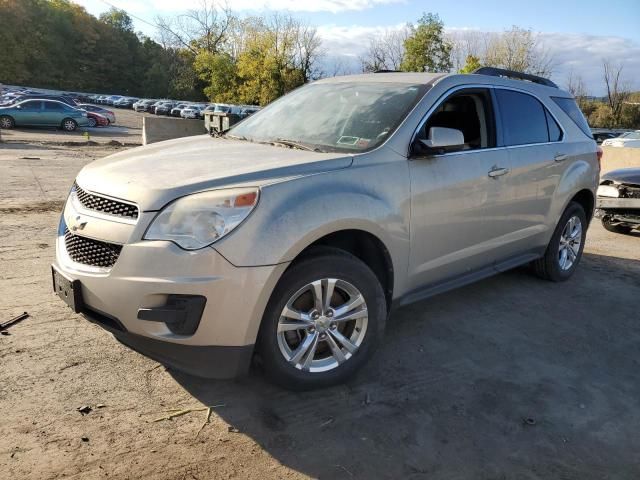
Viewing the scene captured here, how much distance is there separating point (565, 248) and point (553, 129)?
1279 millimetres

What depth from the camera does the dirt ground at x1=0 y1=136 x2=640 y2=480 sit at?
2594 millimetres

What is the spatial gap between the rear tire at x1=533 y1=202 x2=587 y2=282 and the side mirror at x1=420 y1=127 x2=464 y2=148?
7.31 ft

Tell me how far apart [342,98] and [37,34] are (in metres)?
94.1

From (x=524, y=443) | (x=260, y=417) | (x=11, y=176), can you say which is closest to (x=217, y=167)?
(x=260, y=417)

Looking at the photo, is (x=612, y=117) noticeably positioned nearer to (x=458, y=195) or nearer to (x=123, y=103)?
(x=458, y=195)

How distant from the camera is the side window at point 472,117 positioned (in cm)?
422

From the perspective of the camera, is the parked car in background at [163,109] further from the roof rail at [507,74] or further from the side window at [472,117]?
the side window at [472,117]

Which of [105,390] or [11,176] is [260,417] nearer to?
[105,390]

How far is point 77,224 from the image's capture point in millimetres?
3000

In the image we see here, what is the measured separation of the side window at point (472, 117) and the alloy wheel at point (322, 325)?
1686mm

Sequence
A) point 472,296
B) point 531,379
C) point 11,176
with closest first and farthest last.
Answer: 1. point 531,379
2. point 472,296
3. point 11,176

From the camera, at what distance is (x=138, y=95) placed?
318ft

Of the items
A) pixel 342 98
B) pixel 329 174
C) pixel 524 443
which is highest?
pixel 342 98

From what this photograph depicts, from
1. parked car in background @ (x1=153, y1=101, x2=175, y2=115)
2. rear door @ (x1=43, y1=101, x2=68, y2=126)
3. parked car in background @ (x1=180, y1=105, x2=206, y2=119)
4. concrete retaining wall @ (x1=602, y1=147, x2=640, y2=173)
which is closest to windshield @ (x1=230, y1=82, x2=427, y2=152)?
concrete retaining wall @ (x1=602, y1=147, x2=640, y2=173)
